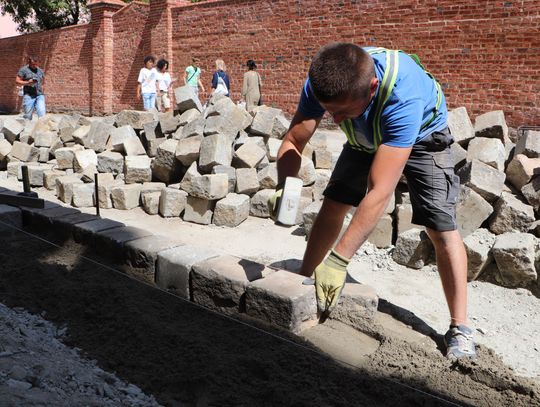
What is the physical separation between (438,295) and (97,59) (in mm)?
14529

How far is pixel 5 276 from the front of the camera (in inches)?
144

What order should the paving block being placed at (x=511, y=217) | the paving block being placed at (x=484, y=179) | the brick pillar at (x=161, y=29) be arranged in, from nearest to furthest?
the paving block being placed at (x=511, y=217), the paving block being placed at (x=484, y=179), the brick pillar at (x=161, y=29)

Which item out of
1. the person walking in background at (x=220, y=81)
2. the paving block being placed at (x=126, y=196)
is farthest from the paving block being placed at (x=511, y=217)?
the person walking in background at (x=220, y=81)

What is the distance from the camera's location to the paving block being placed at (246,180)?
668cm

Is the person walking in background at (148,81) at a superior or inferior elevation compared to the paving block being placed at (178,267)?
superior

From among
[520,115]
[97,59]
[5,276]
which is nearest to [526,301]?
[5,276]

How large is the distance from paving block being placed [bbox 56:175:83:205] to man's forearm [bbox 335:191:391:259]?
6088 millimetres

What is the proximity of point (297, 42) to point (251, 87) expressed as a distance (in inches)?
61.1

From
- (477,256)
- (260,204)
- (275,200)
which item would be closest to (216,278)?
(275,200)

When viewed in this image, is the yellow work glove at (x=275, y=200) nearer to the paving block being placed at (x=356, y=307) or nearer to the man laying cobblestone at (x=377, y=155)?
the man laying cobblestone at (x=377, y=155)

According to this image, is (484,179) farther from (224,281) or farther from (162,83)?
(162,83)

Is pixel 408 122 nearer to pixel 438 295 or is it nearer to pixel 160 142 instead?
pixel 438 295

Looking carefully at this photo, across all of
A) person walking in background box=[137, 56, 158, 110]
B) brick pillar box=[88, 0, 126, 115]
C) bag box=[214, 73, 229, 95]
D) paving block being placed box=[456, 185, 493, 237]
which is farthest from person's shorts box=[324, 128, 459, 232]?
brick pillar box=[88, 0, 126, 115]

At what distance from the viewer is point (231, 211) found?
634cm
